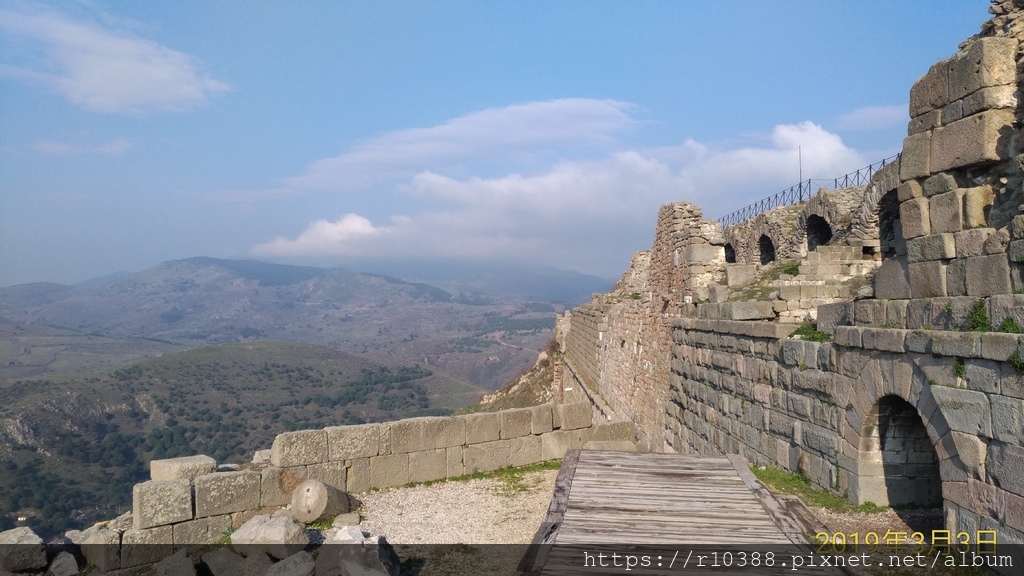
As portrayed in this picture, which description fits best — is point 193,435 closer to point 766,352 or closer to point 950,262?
point 766,352

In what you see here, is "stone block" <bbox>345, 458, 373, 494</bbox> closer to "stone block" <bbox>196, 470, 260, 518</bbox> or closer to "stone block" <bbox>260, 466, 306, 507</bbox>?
"stone block" <bbox>260, 466, 306, 507</bbox>

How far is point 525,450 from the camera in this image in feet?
36.0

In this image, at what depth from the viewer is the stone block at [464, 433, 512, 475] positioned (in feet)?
34.2

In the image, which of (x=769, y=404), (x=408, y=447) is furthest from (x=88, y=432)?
(x=769, y=404)

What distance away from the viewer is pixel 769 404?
909 cm

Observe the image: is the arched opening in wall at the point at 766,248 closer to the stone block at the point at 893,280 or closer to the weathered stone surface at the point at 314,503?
the stone block at the point at 893,280

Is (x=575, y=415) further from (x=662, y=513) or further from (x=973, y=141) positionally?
(x=973, y=141)

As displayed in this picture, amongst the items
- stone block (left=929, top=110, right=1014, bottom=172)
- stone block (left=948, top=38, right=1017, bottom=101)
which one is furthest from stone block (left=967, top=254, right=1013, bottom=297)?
stone block (left=948, top=38, right=1017, bottom=101)

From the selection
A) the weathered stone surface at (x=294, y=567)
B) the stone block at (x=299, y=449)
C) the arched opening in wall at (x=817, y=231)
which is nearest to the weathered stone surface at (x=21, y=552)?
the stone block at (x=299, y=449)

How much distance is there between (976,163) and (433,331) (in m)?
193

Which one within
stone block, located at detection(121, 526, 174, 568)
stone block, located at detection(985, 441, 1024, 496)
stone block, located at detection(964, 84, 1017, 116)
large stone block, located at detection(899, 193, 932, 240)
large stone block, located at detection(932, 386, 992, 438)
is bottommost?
stone block, located at detection(121, 526, 174, 568)

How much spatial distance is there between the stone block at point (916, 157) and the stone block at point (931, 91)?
260 millimetres

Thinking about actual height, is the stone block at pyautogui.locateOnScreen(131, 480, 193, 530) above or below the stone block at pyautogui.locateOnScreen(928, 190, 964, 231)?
below

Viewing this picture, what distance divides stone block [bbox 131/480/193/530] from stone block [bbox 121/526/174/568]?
0.26 ft
